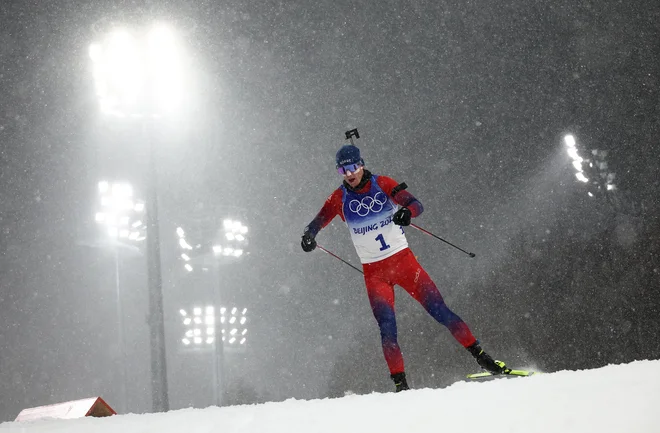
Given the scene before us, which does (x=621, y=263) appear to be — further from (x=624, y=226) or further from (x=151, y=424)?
(x=151, y=424)

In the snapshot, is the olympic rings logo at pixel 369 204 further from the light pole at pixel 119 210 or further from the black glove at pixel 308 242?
the light pole at pixel 119 210

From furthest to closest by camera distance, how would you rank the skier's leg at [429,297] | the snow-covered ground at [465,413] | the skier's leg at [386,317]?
the skier's leg at [429,297] < the skier's leg at [386,317] < the snow-covered ground at [465,413]

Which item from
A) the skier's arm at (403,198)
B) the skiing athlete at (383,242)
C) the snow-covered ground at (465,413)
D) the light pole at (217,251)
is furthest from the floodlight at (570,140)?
the snow-covered ground at (465,413)

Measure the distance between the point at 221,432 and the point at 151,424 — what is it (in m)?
0.53

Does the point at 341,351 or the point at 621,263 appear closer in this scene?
the point at 621,263

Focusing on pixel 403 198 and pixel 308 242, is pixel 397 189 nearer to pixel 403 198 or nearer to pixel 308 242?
pixel 403 198

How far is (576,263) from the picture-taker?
38.1 meters

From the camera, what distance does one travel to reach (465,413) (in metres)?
2.29

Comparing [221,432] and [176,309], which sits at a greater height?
[176,309]

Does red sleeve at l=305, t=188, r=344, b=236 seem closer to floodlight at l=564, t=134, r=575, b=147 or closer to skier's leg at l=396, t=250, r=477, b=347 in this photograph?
skier's leg at l=396, t=250, r=477, b=347

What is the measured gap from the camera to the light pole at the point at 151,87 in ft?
32.9

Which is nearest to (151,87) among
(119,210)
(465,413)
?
(119,210)

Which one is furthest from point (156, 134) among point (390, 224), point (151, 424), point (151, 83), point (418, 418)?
point (418, 418)

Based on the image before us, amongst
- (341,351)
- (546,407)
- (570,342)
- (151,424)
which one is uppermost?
(341,351)
